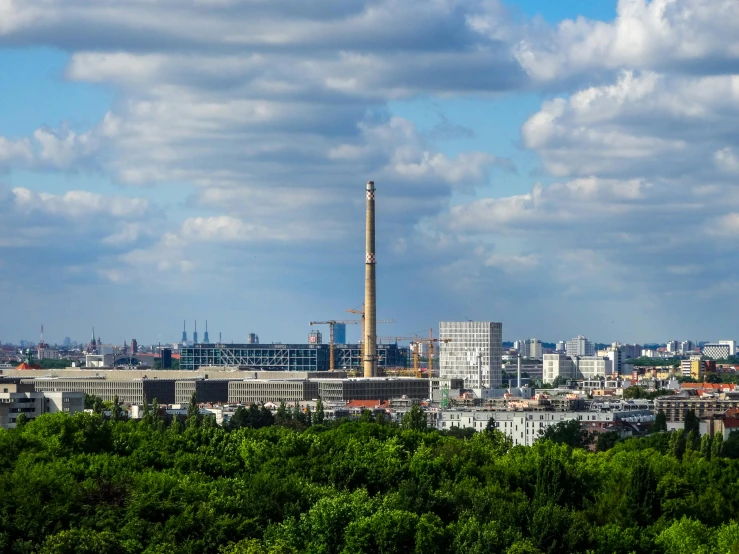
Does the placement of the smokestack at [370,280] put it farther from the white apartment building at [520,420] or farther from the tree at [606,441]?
the tree at [606,441]

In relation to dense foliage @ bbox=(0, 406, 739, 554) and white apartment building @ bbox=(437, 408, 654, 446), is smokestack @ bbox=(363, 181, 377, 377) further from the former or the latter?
dense foliage @ bbox=(0, 406, 739, 554)

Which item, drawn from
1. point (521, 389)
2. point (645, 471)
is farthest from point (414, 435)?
point (521, 389)

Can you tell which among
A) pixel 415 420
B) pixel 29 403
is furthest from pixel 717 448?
pixel 29 403

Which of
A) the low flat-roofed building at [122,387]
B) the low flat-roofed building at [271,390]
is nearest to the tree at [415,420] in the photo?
the low flat-roofed building at [271,390]

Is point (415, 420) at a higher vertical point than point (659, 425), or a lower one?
higher

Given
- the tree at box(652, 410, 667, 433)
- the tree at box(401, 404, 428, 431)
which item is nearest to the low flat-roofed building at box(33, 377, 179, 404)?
the tree at box(652, 410, 667, 433)

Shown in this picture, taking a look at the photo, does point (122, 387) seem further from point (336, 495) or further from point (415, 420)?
point (336, 495)
